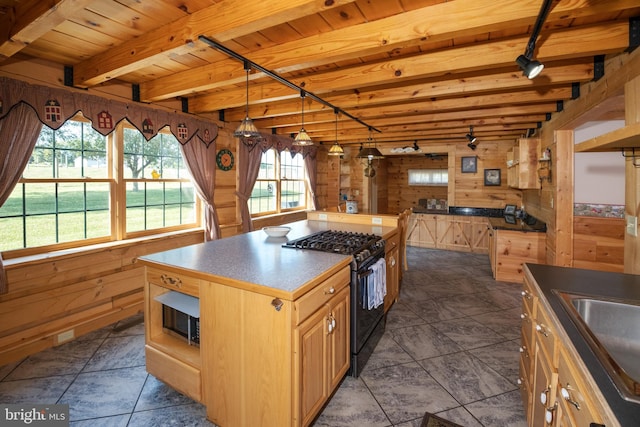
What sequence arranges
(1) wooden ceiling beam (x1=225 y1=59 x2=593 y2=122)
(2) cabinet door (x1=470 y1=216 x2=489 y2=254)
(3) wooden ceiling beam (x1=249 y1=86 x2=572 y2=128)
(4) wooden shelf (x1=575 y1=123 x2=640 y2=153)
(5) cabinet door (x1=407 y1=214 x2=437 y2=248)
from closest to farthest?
(4) wooden shelf (x1=575 y1=123 x2=640 y2=153)
(1) wooden ceiling beam (x1=225 y1=59 x2=593 y2=122)
(3) wooden ceiling beam (x1=249 y1=86 x2=572 y2=128)
(2) cabinet door (x1=470 y1=216 x2=489 y2=254)
(5) cabinet door (x1=407 y1=214 x2=437 y2=248)

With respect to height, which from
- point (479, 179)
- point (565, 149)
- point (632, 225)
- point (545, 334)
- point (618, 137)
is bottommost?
point (545, 334)

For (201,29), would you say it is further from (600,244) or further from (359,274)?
(600,244)

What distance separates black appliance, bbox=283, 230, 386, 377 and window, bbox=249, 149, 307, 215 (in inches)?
114

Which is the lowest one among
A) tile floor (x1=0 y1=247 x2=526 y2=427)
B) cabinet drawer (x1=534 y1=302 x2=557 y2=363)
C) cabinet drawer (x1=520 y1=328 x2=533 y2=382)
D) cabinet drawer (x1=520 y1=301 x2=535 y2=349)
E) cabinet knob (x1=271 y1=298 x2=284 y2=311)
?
tile floor (x1=0 y1=247 x2=526 y2=427)

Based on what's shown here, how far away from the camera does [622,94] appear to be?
7.44 ft

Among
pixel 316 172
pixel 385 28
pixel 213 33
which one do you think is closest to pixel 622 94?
pixel 385 28

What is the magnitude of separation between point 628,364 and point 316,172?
6110mm

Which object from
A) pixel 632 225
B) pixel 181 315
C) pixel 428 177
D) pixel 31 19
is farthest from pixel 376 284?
pixel 428 177

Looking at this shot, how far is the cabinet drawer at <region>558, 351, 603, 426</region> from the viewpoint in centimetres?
89

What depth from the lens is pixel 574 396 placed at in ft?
3.32

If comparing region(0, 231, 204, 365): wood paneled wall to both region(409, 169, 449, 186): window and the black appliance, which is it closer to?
the black appliance

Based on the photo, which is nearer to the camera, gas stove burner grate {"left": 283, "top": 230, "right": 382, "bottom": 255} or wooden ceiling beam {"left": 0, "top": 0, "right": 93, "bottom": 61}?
wooden ceiling beam {"left": 0, "top": 0, "right": 93, "bottom": 61}

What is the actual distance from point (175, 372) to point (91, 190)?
84.7 inches

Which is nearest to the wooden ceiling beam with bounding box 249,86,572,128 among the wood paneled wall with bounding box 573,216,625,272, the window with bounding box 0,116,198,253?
the wood paneled wall with bounding box 573,216,625,272
